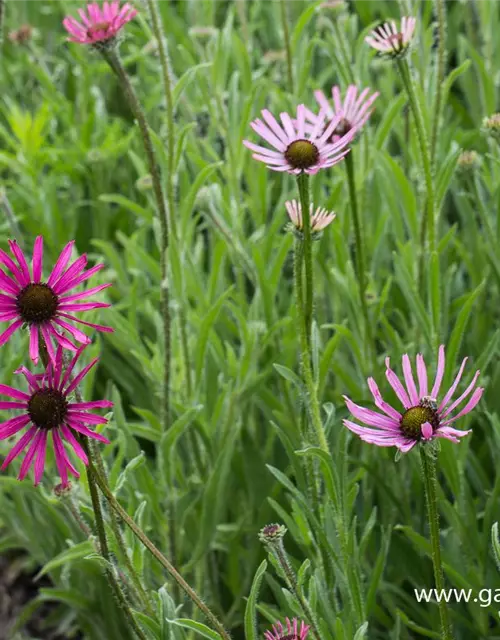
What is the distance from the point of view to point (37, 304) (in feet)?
2.75

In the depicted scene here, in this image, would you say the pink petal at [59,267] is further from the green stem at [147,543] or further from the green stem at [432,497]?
the green stem at [432,497]

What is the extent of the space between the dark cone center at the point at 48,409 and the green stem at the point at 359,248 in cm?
49

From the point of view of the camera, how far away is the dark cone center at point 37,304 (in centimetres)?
84

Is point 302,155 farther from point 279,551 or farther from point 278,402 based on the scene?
point 278,402

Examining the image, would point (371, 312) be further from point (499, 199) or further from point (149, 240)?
point (149, 240)

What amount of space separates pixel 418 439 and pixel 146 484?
0.63 m

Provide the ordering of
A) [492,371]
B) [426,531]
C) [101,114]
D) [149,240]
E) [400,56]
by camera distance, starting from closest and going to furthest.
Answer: [400,56], [426,531], [492,371], [149,240], [101,114]

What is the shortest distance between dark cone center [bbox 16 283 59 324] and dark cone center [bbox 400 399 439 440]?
0.34m

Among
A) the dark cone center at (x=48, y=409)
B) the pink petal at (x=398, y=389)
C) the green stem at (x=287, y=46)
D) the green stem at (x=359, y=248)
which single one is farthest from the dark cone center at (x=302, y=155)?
the green stem at (x=287, y=46)

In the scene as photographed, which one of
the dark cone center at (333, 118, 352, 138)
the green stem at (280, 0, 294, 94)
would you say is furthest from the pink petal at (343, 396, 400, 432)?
the green stem at (280, 0, 294, 94)

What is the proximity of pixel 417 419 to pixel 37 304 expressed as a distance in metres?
0.36

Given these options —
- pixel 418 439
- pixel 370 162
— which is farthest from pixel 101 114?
pixel 418 439

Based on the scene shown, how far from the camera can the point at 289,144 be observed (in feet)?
3.32

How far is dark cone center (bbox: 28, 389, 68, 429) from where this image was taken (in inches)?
32.2
